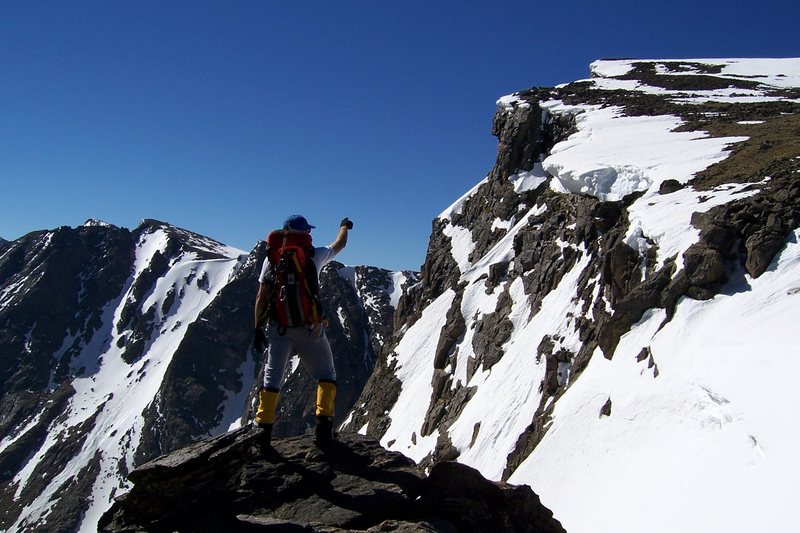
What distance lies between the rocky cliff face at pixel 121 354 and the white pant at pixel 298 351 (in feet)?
343

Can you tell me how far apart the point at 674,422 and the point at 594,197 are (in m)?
13.5

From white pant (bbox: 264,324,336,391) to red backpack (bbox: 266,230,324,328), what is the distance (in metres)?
0.18

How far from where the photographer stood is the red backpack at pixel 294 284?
8.02 metres

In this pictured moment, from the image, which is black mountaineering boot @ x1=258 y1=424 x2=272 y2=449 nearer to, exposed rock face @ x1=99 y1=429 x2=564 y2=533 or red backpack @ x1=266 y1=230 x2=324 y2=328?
exposed rock face @ x1=99 y1=429 x2=564 y2=533

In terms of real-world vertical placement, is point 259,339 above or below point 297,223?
below

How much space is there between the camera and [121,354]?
522ft

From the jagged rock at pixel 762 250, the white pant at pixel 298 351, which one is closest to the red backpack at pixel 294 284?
the white pant at pixel 298 351

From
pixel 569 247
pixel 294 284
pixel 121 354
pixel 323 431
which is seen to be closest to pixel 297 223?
pixel 294 284

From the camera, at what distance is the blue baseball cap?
328 inches

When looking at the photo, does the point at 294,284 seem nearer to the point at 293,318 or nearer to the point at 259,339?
the point at 293,318

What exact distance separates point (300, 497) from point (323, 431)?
1087 millimetres

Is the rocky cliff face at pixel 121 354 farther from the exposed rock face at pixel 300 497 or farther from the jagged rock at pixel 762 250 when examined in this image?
the exposed rock face at pixel 300 497

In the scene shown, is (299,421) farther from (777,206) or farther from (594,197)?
(777,206)

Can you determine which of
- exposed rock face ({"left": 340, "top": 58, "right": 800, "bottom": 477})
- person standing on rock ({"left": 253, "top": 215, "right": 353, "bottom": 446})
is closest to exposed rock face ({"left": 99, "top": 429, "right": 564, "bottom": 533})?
person standing on rock ({"left": 253, "top": 215, "right": 353, "bottom": 446})
